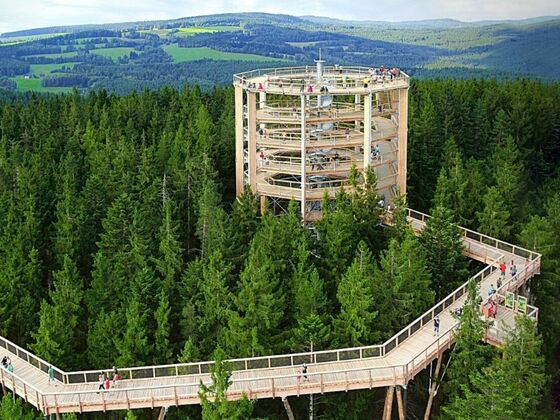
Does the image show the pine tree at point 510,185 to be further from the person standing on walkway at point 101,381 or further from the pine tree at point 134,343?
the person standing on walkway at point 101,381

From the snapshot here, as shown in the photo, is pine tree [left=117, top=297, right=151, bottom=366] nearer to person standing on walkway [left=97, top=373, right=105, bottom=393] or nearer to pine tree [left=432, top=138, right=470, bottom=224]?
person standing on walkway [left=97, top=373, right=105, bottom=393]

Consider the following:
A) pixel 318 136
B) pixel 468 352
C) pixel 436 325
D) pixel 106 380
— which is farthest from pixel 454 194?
pixel 106 380

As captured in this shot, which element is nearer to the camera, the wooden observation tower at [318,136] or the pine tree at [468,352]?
the pine tree at [468,352]

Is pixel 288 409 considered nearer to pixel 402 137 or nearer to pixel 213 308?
pixel 213 308

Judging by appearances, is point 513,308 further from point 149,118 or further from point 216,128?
point 149,118

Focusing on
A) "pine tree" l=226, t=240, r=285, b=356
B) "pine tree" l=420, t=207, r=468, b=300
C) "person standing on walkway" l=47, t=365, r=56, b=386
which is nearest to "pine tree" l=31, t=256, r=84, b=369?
"person standing on walkway" l=47, t=365, r=56, b=386

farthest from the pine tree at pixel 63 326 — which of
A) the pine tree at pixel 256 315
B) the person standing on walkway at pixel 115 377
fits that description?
the pine tree at pixel 256 315
